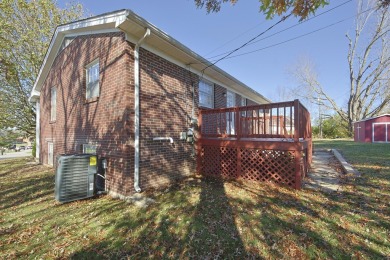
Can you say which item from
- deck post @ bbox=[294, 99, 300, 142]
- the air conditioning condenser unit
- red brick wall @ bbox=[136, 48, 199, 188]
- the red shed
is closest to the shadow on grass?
red brick wall @ bbox=[136, 48, 199, 188]

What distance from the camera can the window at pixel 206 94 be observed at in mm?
7910

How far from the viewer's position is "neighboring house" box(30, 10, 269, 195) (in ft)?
16.1

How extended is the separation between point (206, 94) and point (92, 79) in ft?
13.7

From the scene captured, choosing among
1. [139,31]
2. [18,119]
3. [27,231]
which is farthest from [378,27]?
[18,119]

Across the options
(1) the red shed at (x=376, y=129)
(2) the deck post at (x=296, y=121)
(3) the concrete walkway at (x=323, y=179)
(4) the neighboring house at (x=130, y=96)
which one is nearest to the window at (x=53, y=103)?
(4) the neighboring house at (x=130, y=96)

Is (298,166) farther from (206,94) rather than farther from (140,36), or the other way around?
(140,36)

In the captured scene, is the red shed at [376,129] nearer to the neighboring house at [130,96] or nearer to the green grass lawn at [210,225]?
the green grass lawn at [210,225]

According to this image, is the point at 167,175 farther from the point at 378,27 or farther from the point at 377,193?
the point at 378,27

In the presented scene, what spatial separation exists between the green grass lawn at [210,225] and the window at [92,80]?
3177 mm

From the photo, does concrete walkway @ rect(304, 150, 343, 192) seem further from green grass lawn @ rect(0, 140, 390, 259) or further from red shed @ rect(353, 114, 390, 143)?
red shed @ rect(353, 114, 390, 143)

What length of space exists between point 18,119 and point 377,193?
23.0m

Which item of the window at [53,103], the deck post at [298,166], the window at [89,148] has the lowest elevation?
the deck post at [298,166]

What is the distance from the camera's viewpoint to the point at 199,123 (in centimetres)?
712

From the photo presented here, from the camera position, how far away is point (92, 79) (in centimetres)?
640
